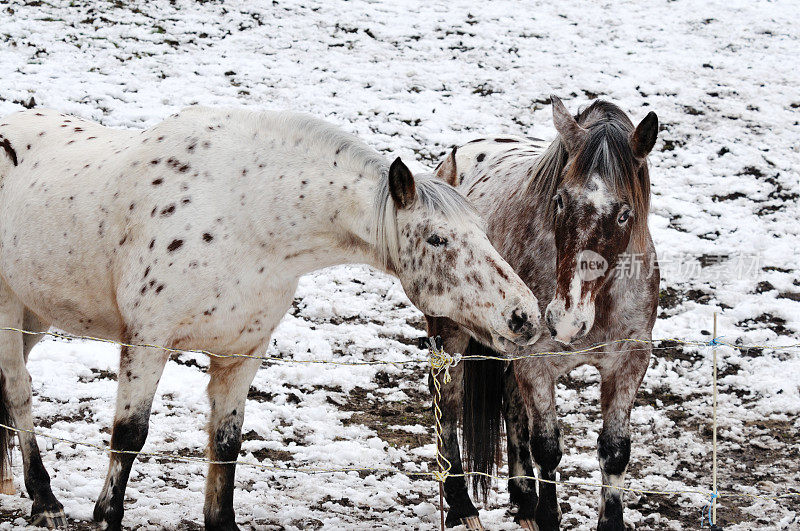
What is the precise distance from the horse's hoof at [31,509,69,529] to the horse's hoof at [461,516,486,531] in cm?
222

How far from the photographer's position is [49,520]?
4328 mm

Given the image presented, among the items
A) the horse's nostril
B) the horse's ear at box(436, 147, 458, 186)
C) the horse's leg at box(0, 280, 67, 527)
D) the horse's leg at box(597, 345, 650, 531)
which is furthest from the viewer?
the horse's leg at box(0, 280, 67, 527)

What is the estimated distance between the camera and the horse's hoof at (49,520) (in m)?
4.32

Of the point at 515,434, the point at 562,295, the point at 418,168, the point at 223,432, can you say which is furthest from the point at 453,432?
the point at 418,168

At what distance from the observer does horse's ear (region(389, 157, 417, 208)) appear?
138 inches

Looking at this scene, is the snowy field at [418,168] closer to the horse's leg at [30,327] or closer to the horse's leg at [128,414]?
the horse's leg at [128,414]

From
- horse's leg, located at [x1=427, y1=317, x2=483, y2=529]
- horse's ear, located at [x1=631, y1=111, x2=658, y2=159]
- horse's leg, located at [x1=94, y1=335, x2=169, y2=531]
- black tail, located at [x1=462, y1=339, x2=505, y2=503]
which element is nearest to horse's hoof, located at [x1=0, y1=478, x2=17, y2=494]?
horse's leg, located at [x1=94, y1=335, x2=169, y2=531]

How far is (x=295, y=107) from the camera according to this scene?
35.9ft

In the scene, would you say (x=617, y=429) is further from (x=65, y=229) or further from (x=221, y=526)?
(x=65, y=229)

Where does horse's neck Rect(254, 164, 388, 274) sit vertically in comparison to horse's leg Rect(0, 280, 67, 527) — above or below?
above

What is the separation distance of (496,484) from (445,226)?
7.32 ft

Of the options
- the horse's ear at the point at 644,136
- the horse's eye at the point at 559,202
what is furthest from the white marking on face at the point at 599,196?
the horse's ear at the point at 644,136

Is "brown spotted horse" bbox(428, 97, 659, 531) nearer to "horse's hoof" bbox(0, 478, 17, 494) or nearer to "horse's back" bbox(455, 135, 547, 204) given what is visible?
"horse's back" bbox(455, 135, 547, 204)

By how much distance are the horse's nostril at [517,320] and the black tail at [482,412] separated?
1545 millimetres
